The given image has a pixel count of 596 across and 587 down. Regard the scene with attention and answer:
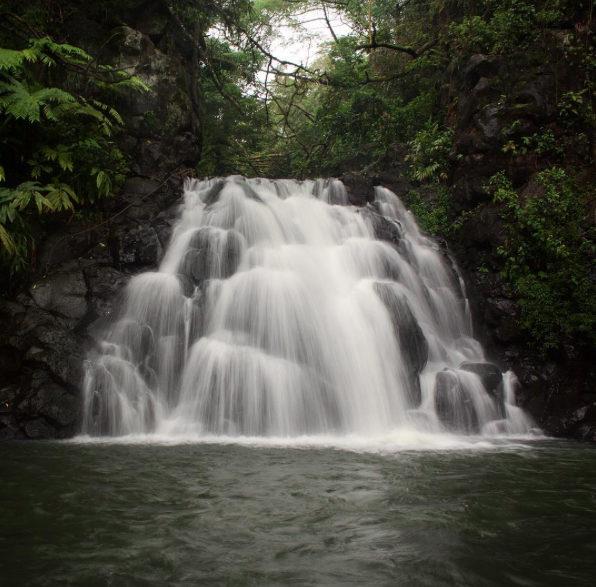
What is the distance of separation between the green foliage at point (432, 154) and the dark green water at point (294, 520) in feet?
28.6

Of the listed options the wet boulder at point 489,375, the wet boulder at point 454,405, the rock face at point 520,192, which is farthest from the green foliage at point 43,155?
the rock face at point 520,192

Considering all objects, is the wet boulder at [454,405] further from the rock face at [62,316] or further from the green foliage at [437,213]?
the rock face at [62,316]

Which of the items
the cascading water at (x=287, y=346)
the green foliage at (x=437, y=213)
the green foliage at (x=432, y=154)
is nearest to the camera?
the cascading water at (x=287, y=346)

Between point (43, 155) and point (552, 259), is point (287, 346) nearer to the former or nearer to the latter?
point (552, 259)

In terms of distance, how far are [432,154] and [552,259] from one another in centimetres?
473

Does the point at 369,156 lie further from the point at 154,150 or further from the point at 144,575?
the point at 144,575

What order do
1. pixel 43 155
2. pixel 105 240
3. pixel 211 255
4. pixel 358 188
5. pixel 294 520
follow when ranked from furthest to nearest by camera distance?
pixel 358 188 < pixel 105 240 < pixel 211 255 < pixel 43 155 < pixel 294 520

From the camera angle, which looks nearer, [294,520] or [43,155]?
[294,520]

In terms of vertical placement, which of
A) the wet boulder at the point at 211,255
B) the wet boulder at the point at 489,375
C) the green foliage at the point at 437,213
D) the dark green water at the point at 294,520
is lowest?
the dark green water at the point at 294,520

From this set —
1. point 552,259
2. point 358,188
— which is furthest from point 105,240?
point 552,259

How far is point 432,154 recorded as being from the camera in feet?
40.7

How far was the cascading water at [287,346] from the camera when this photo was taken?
729cm

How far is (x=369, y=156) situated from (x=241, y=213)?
6701mm

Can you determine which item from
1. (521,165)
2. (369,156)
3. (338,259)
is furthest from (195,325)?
(369,156)
